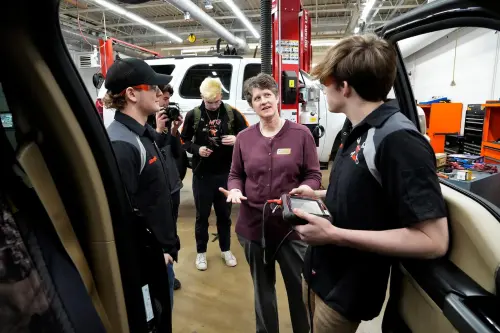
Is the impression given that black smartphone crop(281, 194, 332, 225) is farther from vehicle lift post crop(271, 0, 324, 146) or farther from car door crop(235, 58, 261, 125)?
car door crop(235, 58, 261, 125)

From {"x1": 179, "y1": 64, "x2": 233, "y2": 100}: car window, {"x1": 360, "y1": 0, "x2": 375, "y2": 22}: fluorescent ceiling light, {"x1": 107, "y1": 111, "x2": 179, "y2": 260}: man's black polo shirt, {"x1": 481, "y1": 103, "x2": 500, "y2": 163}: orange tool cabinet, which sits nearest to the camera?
{"x1": 107, "y1": 111, "x2": 179, "y2": 260}: man's black polo shirt

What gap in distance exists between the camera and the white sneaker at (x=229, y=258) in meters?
3.31

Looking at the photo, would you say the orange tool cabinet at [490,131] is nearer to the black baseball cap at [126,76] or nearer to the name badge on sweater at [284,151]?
the name badge on sweater at [284,151]

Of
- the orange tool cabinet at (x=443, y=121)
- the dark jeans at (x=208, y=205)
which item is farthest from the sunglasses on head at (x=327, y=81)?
the orange tool cabinet at (x=443, y=121)

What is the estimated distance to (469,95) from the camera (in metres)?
8.17

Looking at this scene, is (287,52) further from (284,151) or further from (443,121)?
(443,121)

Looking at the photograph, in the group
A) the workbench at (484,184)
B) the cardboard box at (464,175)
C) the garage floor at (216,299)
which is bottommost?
the garage floor at (216,299)

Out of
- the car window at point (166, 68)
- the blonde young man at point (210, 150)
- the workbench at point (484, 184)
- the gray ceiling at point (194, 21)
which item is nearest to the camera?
the workbench at point (484, 184)

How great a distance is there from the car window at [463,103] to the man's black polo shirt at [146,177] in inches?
64.9

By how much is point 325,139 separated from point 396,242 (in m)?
4.42

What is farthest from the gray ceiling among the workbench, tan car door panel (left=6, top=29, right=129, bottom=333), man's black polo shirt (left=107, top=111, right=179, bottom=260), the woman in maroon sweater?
tan car door panel (left=6, top=29, right=129, bottom=333)

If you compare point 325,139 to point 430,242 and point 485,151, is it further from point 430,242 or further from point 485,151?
point 430,242

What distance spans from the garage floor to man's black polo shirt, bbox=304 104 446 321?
1.39 metres

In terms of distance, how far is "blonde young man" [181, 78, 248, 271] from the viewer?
3.14 m
